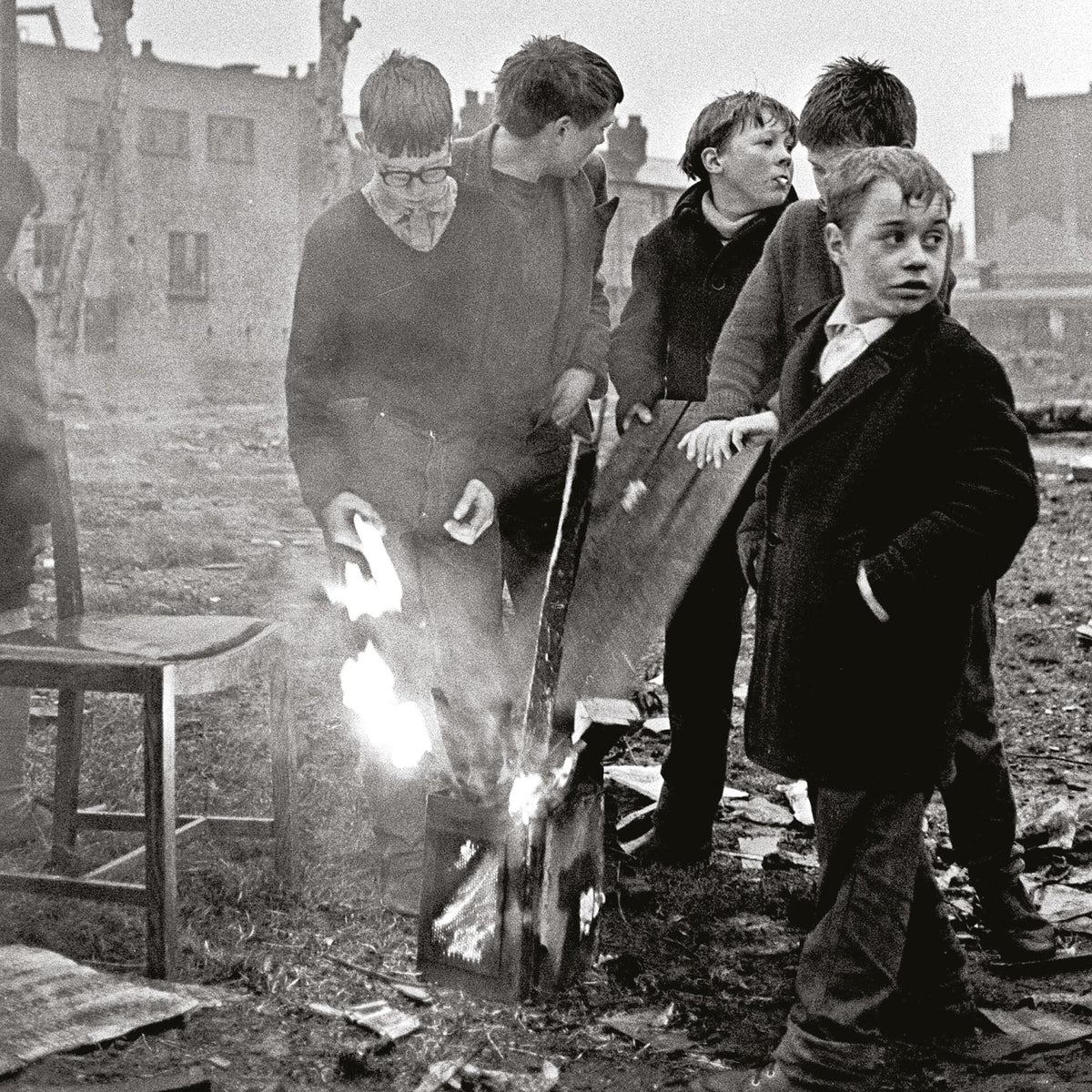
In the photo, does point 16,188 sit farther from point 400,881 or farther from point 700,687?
point 700,687

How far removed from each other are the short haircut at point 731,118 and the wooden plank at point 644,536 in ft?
2.45

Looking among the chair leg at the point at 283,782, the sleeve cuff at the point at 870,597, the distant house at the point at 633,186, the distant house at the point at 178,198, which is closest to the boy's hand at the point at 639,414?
the chair leg at the point at 283,782

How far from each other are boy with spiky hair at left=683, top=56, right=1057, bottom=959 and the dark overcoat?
66cm

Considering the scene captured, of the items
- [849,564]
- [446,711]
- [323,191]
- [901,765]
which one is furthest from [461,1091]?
[323,191]

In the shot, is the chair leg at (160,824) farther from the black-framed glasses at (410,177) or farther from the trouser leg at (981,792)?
the trouser leg at (981,792)

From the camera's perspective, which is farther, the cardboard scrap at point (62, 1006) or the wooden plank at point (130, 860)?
the wooden plank at point (130, 860)

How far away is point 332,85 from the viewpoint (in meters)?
17.3

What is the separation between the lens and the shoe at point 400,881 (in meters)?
4.08

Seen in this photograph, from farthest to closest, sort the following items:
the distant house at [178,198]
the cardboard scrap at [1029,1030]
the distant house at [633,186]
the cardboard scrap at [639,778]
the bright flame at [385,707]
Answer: the distant house at [633,186] < the distant house at [178,198] < the cardboard scrap at [639,778] < the bright flame at [385,707] < the cardboard scrap at [1029,1030]

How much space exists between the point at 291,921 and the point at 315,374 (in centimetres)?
149

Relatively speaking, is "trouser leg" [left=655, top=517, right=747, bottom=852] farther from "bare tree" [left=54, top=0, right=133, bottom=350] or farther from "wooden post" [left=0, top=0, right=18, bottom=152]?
"bare tree" [left=54, top=0, right=133, bottom=350]

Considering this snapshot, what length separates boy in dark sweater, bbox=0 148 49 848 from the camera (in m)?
4.40

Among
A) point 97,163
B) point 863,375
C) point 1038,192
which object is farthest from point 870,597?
point 1038,192

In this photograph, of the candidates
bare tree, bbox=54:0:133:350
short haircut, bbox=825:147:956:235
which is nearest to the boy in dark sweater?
short haircut, bbox=825:147:956:235
